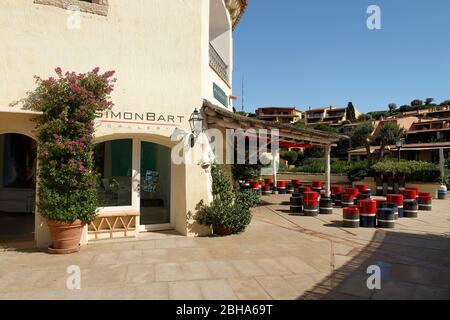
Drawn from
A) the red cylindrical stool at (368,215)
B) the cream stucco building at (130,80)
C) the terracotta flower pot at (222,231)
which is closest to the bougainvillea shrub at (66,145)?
the cream stucco building at (130,80)

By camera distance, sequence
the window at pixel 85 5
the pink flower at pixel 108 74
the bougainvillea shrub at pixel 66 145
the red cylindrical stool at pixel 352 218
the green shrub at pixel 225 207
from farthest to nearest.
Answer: the red cylindrical stool at pixel 352 218 → the green shrub at pixel 225 207 → the window at pixel 85 5 → the pink flower at pixel 108 74 → the bougainvillea shrub at pixel 66 145

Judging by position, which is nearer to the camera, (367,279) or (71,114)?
(367,279)

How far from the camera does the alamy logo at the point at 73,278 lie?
532 cm

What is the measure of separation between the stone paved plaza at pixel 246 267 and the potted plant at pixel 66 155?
28.3 inches

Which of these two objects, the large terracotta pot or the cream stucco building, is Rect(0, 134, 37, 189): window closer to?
the cream stucco building

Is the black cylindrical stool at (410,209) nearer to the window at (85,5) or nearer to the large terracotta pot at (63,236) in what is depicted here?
the large terracotta pot at (63,236)

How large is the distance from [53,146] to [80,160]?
605mm

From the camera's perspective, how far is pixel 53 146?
7.04m

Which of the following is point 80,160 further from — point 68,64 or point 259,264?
point 259,264

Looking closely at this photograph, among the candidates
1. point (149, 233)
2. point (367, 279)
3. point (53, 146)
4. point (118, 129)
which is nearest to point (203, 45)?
point (118, 129)

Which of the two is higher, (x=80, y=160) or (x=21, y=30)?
(x=21, y=30)

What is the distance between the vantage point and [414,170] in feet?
65.8

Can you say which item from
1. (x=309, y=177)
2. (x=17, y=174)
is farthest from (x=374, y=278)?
(x=309, y=177)

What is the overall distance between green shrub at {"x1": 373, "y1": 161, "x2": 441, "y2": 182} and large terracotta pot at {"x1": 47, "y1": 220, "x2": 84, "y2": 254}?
1836 cm
